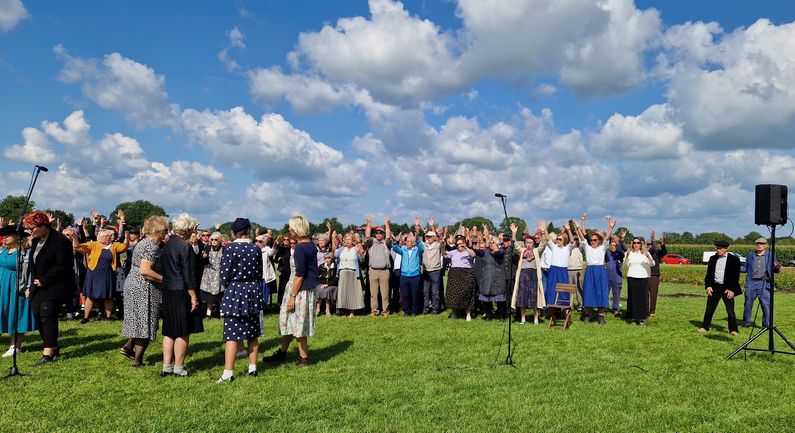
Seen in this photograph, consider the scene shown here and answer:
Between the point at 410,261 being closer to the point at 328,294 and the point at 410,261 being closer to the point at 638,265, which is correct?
the point at 328,294

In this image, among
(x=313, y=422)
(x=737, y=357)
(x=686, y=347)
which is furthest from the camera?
(x=686, y=347)

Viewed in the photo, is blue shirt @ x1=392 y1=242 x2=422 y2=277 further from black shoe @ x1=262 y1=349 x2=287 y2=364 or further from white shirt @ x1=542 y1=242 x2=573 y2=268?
black shoe @ x1=262 y1=349 x2=287 y2=364

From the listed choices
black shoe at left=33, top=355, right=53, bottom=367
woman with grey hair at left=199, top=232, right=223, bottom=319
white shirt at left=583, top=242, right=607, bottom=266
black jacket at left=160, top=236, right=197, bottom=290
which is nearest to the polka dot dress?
black jacket at left=160, top=236, right=197, bottom=290

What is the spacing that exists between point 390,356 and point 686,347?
5.25 metres

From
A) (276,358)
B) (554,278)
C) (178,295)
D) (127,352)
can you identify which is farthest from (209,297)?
(554,278)

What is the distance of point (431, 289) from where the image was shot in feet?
48.9

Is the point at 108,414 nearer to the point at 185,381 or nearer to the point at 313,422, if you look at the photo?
the point at 185,381

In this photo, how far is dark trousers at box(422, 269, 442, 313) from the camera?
48.3 feet

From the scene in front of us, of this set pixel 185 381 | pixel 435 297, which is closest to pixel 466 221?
pixel 435 297

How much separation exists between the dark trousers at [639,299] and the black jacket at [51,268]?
11.6m

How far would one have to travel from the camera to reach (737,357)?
28.7 feet

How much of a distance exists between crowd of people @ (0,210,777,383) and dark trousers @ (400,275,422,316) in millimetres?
28

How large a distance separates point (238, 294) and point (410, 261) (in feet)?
25.3

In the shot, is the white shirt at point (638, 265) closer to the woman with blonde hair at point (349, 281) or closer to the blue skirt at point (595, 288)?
the blue skirt at point (595, 288)
